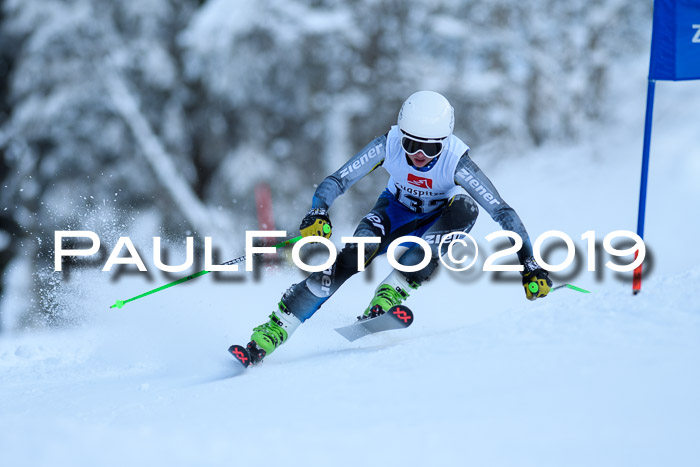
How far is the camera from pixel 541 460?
252 cm

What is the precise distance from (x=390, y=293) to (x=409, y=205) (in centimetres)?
58

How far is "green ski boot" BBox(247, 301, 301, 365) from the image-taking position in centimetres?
423

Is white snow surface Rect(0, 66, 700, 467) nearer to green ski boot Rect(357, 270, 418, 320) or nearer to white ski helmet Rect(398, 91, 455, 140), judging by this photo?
green ski boot Rect(357, 270, 418, 320)

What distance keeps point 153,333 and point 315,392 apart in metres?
2.45

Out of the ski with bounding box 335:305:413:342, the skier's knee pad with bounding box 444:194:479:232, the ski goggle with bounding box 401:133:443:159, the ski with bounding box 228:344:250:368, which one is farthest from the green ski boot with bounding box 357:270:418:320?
the ski goggle with bounding box 401:133:443:159

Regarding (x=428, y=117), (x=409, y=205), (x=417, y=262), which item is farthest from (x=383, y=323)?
(x=428, y=117)

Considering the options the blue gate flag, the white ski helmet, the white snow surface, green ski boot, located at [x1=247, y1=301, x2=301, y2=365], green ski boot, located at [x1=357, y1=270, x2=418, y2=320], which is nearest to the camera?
the white snow surface

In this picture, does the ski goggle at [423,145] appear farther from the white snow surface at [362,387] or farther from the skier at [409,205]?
the white snow surface at [362,387]

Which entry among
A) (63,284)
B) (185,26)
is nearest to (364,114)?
(185,26)

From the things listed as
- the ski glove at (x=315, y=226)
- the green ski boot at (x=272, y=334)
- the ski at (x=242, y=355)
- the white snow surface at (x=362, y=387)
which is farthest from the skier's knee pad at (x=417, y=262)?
the ski at (x=242, y=355)

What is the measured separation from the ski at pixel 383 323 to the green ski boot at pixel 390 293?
0.66 feet

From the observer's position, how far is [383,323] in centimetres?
436

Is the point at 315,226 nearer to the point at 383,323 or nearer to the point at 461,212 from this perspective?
the point at 383,323

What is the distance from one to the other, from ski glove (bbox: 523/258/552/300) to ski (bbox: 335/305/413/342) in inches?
26.0
